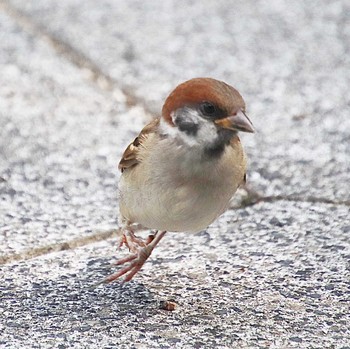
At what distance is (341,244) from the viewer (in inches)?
180

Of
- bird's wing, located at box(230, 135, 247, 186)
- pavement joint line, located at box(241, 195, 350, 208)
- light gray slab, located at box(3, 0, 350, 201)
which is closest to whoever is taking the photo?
bird's wing, located at box(230, 135, 247, 186)

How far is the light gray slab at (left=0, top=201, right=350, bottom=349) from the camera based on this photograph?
148 inches

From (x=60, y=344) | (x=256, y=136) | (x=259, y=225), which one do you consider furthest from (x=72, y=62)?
(x=60, y=344)

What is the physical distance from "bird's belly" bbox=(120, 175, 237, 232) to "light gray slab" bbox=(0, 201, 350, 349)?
35 cm

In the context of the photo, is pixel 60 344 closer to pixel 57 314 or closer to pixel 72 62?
pixel 57 314

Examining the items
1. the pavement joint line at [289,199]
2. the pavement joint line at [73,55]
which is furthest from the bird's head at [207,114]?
the pavement joint line at [73,55]

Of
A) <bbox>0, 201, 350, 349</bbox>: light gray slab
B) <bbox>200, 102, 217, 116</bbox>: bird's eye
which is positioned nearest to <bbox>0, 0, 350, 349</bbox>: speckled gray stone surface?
<bbox>0, 201, 350, 349</bbox>: light gray slab

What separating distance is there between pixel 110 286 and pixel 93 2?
3.65 m

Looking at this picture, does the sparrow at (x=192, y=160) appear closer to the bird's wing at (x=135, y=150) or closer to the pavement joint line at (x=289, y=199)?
the bird's wing at (x=135, y=150)

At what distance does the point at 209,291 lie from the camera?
Result: 4164mm

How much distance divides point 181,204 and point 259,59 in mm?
2901

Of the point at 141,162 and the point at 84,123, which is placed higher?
the point at 141,162

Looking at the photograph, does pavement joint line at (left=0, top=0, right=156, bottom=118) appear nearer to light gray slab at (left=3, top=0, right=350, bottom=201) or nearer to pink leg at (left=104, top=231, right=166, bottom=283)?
light gray slab at (left=3, top=0, right=350, bottom=201)

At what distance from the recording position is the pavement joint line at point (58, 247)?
173 inches
